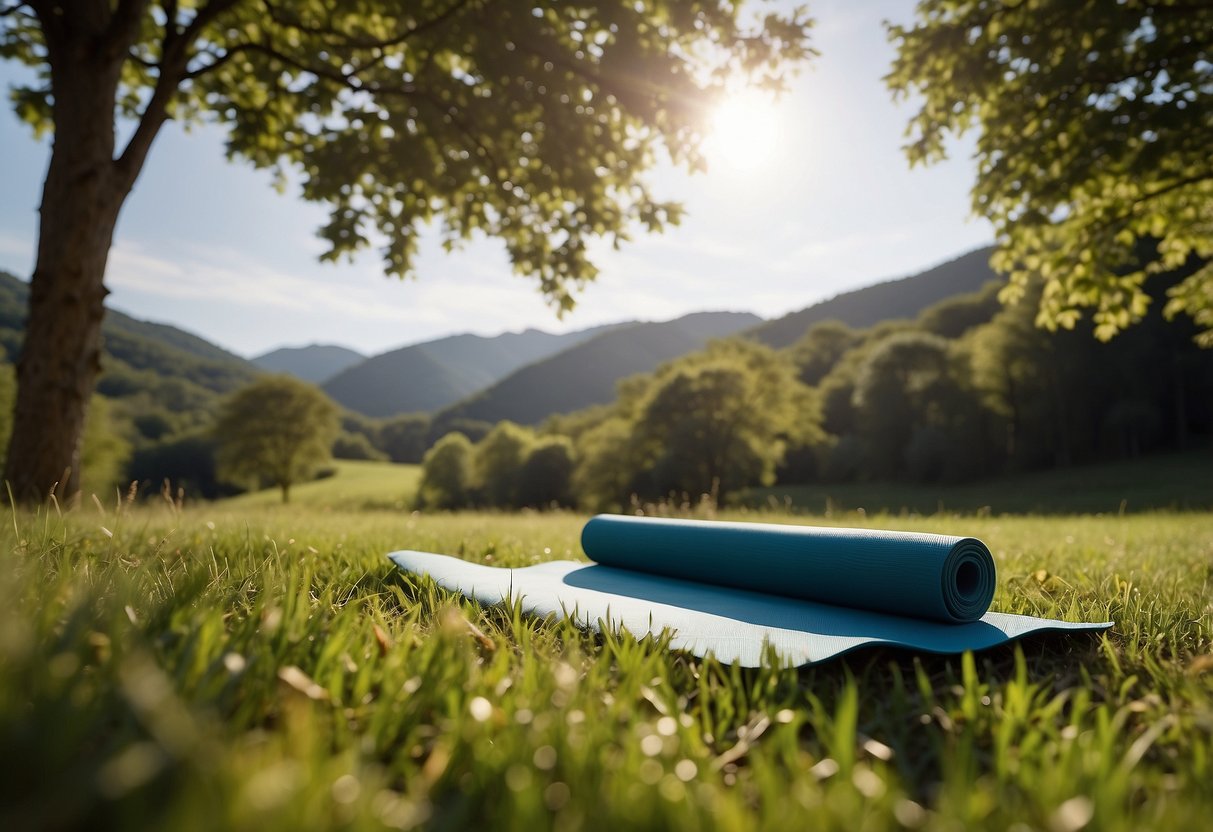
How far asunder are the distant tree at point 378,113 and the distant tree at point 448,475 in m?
46.7

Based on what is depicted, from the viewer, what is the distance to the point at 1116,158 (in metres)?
6.95

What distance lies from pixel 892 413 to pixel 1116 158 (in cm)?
3775

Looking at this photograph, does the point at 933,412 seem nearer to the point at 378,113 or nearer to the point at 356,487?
the point at 378,113

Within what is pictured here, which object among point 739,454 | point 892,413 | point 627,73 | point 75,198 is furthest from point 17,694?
point 892,413

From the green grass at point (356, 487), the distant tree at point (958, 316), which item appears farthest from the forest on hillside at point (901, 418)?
the distant tree at point (958, 316)

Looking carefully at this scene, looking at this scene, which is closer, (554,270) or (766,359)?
(554,270)

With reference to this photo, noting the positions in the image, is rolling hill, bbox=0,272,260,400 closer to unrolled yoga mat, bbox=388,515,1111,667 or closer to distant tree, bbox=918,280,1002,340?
distant tree, bbox=918,280,1002,340

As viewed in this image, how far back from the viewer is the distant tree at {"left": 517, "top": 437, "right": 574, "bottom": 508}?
4850 cm

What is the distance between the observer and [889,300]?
105m

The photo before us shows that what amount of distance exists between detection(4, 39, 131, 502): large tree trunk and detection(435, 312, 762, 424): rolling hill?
106 m

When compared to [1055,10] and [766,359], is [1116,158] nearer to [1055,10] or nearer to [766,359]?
[1055,10]

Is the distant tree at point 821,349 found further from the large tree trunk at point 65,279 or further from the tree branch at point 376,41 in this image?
the large tree trunk at point 65,279

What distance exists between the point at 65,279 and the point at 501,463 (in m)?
47.1

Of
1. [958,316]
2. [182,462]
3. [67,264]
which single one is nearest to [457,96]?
[67,264]
